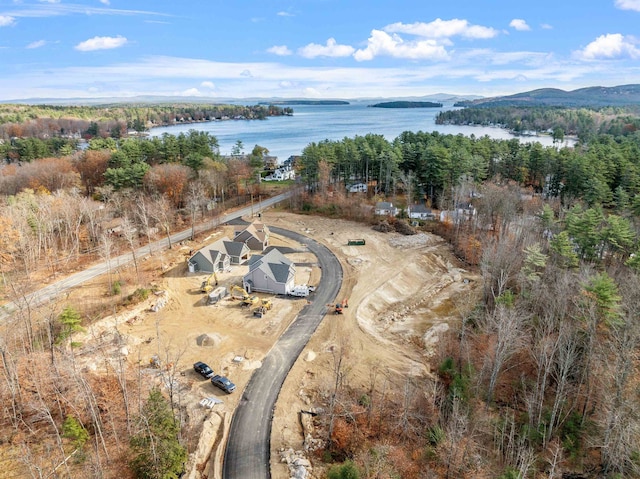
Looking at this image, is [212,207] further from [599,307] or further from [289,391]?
[599,307]

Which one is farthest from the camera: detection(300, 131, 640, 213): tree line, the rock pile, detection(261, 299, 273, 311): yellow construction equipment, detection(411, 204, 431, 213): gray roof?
detection(411, 204, 431, 213): gray roof

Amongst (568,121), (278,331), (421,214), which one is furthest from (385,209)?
(568,121)

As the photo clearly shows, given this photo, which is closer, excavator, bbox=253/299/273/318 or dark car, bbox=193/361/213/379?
dark car, bbox=193/361/213/379

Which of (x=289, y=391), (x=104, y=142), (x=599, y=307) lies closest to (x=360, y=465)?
(x=289, y=391)

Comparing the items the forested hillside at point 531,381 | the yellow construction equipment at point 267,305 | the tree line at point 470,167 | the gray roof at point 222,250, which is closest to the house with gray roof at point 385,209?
the tree line at point 470,167

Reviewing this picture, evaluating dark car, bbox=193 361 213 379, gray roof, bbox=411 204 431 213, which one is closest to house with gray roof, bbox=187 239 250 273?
dark car, bbox=193 361 213 379

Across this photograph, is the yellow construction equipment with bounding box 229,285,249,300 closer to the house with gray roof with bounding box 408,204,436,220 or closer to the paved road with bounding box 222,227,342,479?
the paved road with bounding box 222,227,342,479
